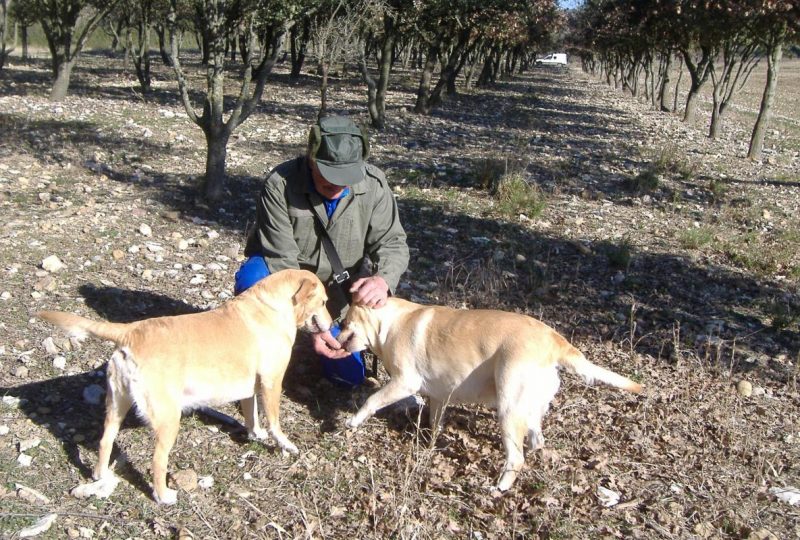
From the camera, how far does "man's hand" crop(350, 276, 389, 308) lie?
420 centimetres

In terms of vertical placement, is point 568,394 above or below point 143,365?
below

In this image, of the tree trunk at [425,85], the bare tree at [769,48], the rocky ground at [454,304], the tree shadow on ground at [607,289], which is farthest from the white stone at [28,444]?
the tree trunk at [425,85]

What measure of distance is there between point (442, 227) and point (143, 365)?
588cm

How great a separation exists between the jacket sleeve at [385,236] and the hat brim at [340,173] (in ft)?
1.88

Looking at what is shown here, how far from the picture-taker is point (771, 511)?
3727mm

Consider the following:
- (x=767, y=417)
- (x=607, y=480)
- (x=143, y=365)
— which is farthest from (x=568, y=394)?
(x=143, y=365)

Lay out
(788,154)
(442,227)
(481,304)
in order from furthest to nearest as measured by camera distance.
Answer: (788,154) → (442,227) → (481,304)

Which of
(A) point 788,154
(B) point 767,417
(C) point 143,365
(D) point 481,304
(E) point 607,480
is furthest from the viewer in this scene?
(A) point 788,154

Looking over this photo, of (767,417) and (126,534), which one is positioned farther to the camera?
(767,417)

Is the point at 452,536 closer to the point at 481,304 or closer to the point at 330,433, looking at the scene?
the point at 330,433

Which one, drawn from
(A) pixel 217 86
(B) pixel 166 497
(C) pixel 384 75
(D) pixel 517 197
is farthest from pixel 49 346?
(C) pixel 384 75

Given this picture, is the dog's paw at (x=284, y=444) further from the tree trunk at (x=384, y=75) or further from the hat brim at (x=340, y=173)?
the tree trunk at (x=384, y=75)

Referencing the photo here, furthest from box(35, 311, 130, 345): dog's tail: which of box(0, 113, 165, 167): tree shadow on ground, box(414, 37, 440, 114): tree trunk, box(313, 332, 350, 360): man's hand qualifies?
box(414, 37, 440, 114): tree trunk

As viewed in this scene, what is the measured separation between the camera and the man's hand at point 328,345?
4.28 m
